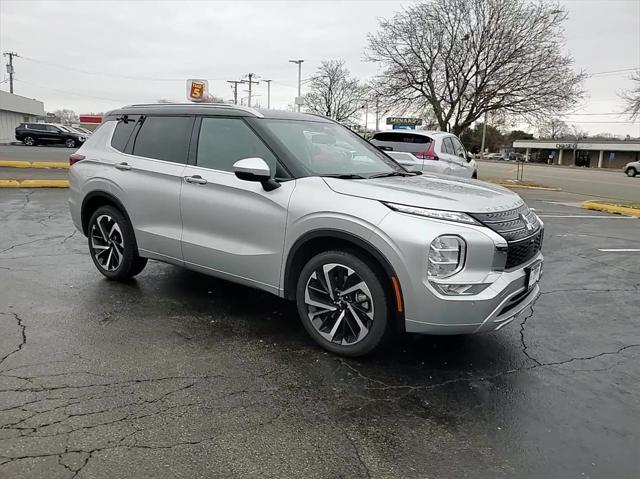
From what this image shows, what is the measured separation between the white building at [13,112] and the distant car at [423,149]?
44.8m

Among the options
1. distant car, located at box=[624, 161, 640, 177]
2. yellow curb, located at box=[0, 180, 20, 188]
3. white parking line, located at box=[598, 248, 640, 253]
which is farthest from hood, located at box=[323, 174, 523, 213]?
distant car, located at box=[624, 161, 640, 177]

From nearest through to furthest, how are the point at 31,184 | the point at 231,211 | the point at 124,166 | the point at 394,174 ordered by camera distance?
the point at 231,211
the point at 394,174
the point at 124,166
the point at 31,184

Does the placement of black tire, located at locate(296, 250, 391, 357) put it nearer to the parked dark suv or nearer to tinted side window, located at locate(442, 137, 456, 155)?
tinted side window, located at locate(442, 137, 456, 155)

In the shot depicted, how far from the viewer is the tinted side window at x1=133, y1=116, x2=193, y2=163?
4891 millimetres

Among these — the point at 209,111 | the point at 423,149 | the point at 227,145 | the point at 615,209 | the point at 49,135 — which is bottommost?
the point at 615,209

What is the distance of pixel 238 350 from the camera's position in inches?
156

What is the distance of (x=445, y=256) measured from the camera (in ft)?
11.1

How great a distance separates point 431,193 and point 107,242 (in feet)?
11.4

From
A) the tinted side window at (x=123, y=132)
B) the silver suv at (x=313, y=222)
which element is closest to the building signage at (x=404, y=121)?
the silver suv at (x=313, y=222)

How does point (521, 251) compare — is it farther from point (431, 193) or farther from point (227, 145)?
point (227, 145)

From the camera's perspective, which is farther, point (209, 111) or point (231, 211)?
point (209, 111)

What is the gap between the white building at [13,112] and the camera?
158 ft

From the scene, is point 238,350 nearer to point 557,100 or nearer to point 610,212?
point 610,212

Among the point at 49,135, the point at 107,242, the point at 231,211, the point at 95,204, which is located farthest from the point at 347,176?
the point at 49,135
